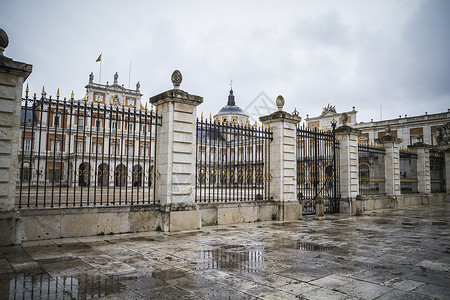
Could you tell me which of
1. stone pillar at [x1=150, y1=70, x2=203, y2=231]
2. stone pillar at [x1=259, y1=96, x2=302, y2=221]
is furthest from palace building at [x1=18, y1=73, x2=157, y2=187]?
stone pillar at [x1=259, y1=96, x2=302, y2=221]

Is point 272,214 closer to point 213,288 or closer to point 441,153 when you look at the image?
point 213,288

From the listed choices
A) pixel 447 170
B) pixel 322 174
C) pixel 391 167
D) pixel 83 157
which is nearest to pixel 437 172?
pixel 447 170

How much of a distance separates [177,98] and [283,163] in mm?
4974

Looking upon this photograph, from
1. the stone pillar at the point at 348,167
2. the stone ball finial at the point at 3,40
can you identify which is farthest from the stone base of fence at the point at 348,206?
the stone ball finial at the point at 3,40

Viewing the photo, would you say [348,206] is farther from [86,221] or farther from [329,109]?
[329,109]

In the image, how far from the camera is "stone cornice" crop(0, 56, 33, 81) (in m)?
7.12

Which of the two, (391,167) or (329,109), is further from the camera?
(329,109)

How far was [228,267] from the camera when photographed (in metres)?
5.52

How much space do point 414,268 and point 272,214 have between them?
685cm

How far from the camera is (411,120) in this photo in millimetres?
52438

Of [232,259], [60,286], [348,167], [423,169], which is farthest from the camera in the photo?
[423,169]

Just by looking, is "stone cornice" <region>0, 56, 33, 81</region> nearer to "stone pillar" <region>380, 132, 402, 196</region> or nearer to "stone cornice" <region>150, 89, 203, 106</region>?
"stone cornice" <region>150, 89, 203, 106</region>

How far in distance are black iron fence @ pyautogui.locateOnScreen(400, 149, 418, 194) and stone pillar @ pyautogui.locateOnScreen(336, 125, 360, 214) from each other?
750 centimetres

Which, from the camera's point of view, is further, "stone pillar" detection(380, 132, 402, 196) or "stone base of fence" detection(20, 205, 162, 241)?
"stone pillar" detection(380, 132, 402, 196)
